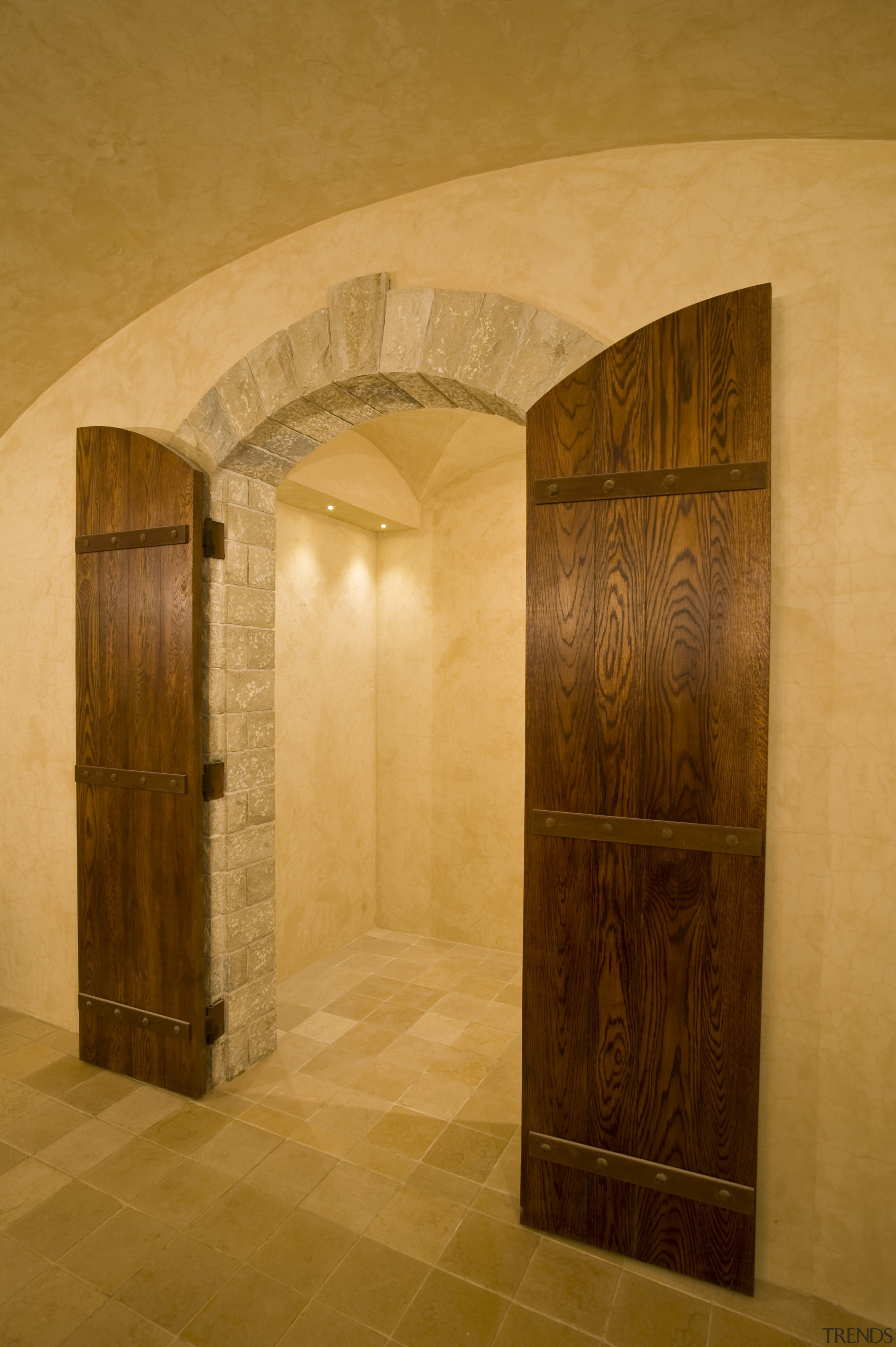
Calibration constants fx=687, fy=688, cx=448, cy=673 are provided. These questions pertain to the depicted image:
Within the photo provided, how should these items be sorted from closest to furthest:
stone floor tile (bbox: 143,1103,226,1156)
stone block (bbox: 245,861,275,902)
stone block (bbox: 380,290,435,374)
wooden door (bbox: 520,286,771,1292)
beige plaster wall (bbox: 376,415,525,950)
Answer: wooden door (bbox: 520,286,771,1292) → stone block (bbox: 380,290,435,374) → stone floor tile (bbox: 143,1103,226,1156) → stone block (bbox: 245,861,275,902) → beige plaster wall (bbox: 376,415,525,950)

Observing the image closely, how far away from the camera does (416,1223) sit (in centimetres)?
178

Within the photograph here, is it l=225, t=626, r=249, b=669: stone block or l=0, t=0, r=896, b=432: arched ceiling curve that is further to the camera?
l=225, t=626, r=249, b=669: stone block

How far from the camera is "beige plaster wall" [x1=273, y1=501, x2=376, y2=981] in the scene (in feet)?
11.1

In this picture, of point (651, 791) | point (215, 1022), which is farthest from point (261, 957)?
point (651, 791)

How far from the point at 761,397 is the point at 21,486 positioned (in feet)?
8.99

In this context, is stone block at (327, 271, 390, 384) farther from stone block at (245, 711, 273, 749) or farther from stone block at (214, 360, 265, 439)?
stone block at (245, 711, 273, 749)

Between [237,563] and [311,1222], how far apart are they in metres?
1.95

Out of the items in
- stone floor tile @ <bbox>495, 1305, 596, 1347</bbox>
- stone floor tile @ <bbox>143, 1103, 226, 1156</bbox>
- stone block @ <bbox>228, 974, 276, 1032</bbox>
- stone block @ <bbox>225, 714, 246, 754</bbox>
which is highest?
stone block @ <bbox>225, 714, 246, 754</bbox>

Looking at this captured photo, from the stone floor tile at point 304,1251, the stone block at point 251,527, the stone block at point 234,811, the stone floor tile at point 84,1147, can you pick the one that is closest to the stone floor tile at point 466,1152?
the stone floor tile at point 304,1251

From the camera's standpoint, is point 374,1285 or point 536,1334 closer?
point 536,1334

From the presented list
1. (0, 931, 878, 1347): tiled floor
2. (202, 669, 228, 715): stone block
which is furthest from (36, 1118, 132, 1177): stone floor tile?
(202, 669, 228, 715): stone block

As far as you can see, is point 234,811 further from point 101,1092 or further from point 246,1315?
point 246,1315

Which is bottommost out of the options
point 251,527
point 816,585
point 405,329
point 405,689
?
point 405,689

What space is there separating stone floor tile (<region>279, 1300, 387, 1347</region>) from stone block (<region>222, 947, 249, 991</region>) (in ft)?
3.34
